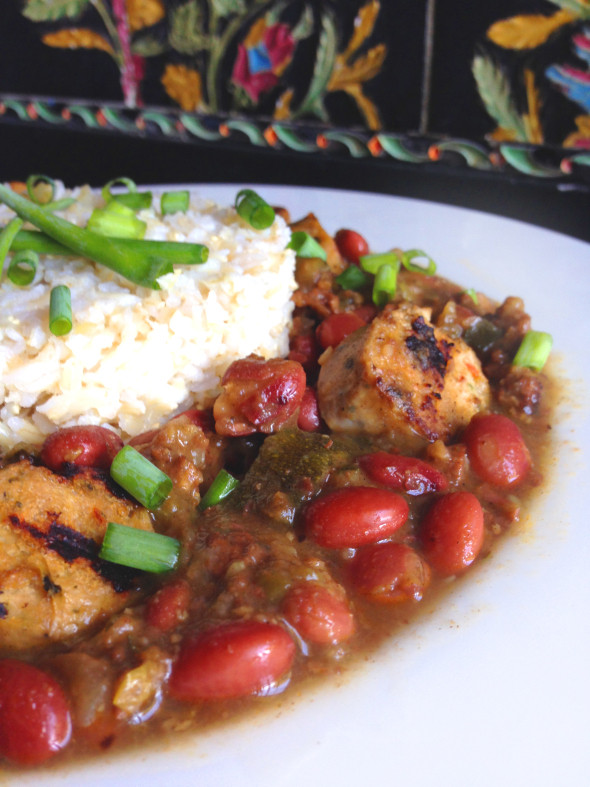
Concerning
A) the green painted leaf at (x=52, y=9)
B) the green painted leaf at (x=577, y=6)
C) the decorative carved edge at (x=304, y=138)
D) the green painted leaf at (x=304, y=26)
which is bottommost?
the decorative carved edge at (x=304, y=138)

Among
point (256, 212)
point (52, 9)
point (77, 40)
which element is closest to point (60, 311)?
point (256, 212)

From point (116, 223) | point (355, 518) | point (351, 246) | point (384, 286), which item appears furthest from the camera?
point (351, 246)

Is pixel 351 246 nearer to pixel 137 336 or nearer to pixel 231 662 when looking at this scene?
pixel 137 336

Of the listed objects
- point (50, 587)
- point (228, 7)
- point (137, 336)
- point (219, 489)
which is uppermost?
point (228, 7)

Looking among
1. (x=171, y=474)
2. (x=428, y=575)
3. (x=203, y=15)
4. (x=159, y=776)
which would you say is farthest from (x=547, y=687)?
(x=203, y=15)

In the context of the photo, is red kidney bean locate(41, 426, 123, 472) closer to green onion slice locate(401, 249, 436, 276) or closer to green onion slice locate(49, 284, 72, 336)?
green onion slice locate(49, 284, 72, 336)

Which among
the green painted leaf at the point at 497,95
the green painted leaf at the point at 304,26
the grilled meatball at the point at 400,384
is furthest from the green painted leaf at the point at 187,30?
the grilled meatball at the point at 400,384

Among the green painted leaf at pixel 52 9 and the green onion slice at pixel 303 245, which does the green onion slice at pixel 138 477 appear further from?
the green painted leaf at pixel 52 9
